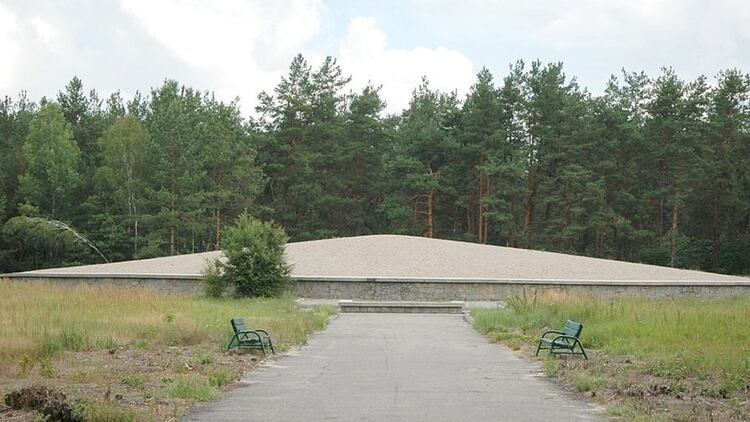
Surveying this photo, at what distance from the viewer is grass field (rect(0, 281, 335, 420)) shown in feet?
29.0

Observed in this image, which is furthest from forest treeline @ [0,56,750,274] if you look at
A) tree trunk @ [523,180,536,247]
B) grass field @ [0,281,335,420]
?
grass field @ [0,281,335,420]

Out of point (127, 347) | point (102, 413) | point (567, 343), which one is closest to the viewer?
point (102, 413)

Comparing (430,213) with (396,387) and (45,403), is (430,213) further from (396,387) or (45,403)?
(45,403)

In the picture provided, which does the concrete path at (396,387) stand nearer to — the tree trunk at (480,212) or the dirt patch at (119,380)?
the dirt patch at (119,380)

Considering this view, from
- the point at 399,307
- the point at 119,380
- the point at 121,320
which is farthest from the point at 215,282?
the point at 119,380

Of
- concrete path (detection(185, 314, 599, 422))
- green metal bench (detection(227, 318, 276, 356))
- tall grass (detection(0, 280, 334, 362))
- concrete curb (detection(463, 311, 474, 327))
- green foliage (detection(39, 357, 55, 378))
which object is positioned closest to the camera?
concrete path (detection(185, 314, 599, 422))

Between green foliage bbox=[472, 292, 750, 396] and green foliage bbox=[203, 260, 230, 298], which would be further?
green foliage bbox=[203, 260, 230, 298]

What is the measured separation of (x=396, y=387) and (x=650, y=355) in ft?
15.0

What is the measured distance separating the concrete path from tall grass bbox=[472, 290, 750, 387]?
1706mm

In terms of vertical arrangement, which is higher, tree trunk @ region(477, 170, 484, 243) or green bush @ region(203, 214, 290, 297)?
tree trunk @ region(477, 170, 484, 243)

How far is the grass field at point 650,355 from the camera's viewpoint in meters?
8.89

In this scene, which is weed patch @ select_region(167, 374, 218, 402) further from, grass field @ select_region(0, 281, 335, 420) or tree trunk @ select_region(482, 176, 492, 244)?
tree trunk @ select_region(482, 176, 492, 244)

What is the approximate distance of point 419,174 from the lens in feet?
178

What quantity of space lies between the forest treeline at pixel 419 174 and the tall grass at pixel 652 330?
99.2ft
